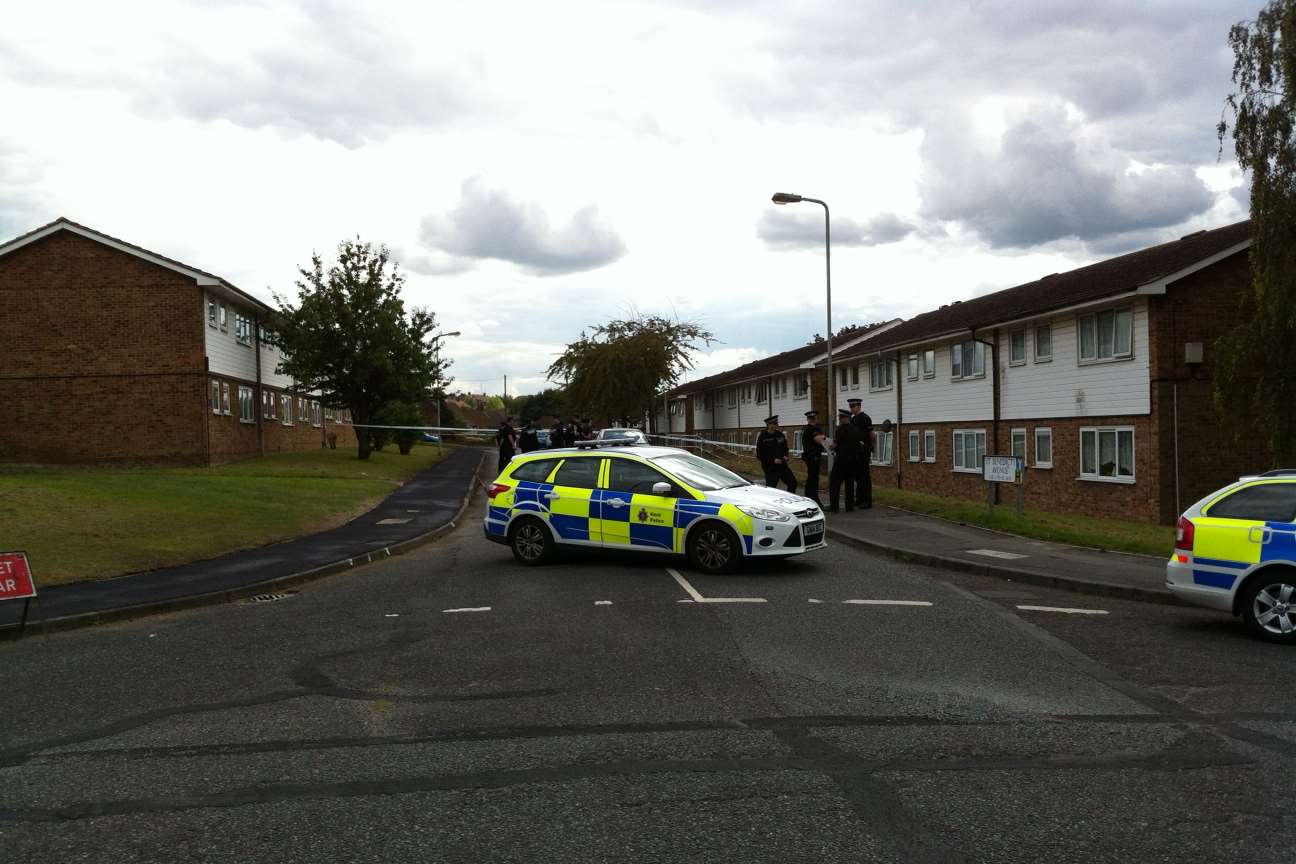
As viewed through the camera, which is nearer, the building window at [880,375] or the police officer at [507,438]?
the police officer at [507,438]

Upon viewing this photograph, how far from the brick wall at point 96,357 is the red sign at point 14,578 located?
21231 millimetres

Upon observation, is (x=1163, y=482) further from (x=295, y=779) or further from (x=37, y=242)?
(x=37, y=242)

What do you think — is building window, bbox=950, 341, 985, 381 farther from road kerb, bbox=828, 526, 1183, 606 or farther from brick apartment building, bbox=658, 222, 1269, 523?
road kerb, bbox=828, 526, 1183, 606

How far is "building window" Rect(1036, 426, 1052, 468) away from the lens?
2678cm

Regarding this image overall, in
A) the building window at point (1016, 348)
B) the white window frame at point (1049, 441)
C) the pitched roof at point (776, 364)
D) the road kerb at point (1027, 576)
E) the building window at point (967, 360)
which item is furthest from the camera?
the pitched roof at point (776, 364)

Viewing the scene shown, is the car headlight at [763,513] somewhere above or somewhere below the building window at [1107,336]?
below

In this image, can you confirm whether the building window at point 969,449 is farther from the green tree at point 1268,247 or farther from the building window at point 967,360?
the green tree at point 1268,247

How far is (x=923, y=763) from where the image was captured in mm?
5152

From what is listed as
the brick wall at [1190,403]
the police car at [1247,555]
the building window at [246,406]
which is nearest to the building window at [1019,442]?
the brick wall at [1190,403]

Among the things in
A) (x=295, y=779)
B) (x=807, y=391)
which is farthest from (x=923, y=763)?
(x=807, y=391)

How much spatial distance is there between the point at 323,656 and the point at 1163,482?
63.8 ft

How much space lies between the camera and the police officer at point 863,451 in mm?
18000

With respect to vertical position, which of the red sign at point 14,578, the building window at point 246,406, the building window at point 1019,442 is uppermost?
the building window at point 246,406

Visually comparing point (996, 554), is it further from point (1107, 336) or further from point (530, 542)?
point (1107, 336)
